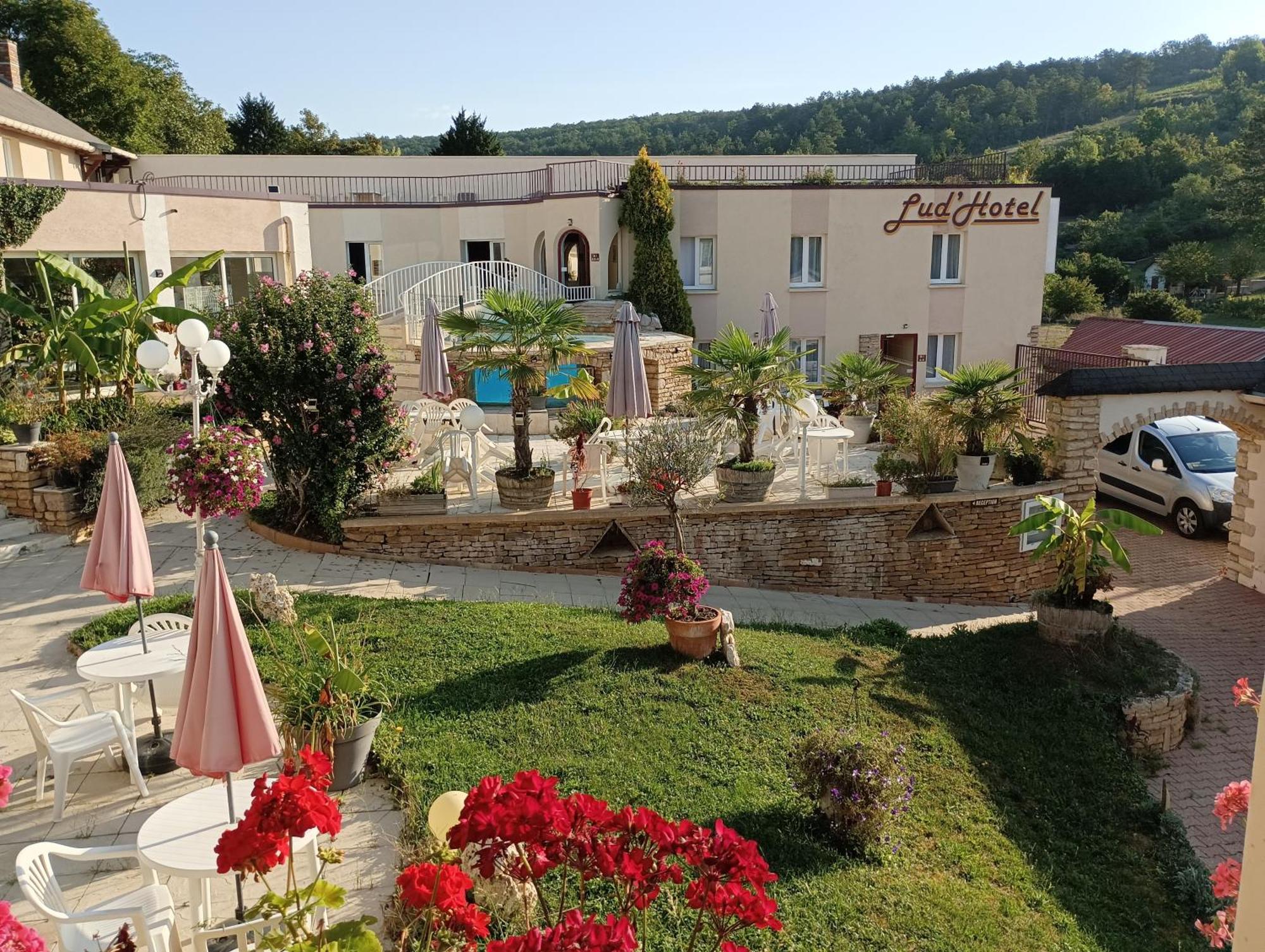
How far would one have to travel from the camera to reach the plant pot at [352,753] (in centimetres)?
A: 713

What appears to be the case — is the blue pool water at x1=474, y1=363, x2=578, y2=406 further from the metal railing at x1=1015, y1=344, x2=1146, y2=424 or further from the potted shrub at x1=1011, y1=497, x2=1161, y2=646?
the potted shrub at x1=1011, y1=497, x2=1161, y2=646

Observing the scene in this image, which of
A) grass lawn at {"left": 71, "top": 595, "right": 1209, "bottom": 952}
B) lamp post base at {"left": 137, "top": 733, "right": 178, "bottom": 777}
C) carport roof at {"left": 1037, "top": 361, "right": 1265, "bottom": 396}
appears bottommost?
grass lawn at {"left": 71, "top": 595, "right": 1209, "bottom": 952}

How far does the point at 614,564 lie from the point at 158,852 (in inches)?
358

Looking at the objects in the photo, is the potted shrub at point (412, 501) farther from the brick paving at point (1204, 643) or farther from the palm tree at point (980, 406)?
the brick paving at point (1204, 643)

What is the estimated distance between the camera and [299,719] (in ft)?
23.3

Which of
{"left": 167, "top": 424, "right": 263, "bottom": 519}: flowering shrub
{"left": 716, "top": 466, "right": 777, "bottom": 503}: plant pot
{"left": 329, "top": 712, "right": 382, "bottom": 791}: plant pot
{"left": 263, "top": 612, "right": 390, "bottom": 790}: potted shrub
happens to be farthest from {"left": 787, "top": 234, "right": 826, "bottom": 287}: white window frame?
{"left": 329, "top": 712, "right": 382, "bottom": 791}: plant pot

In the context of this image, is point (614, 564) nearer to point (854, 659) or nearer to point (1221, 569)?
point (854, 659)

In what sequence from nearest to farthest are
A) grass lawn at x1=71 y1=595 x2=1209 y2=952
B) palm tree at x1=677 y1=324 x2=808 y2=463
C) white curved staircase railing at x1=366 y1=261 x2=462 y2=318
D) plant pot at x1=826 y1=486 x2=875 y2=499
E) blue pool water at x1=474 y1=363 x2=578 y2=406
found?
1. grass lawn at x1=71 y1=595 x2=1209 y2=952
2. palm tree at x1=677 y1=324 x2=808 y2=463
3. plant pot at x1=826 y1=486 x2=875 y2=499
4. blue pool water at x1=474 y1=363 x2=578 y2=406
5. white curved staircase railing at x1=366 y1=261 x2=462 y2=318

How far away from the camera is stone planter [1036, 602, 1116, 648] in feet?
39.0

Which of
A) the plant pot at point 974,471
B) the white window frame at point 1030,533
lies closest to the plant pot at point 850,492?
the plant pot at point 974,471

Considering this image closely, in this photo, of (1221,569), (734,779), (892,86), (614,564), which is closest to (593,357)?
(614,564)

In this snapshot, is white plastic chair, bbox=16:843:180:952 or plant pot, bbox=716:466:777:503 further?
plant pot, bbox=716:466:777:503

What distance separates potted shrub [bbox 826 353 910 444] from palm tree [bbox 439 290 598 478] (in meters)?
7.50

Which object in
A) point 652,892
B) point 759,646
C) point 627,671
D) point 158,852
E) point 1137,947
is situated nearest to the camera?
point 652,892
